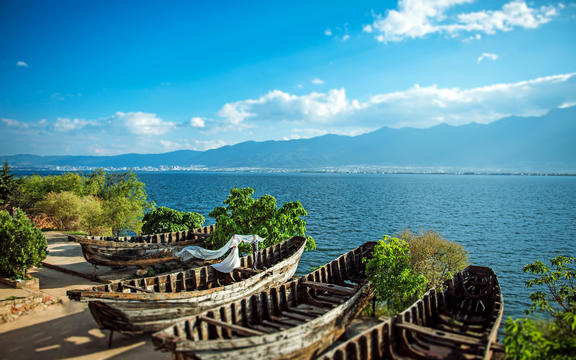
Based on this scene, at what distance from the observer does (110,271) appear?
20.6 metres

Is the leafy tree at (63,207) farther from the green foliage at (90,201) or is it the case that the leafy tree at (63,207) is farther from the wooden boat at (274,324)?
the wooden boat at (274,324)

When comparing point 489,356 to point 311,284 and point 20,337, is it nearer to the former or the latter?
point 311,284

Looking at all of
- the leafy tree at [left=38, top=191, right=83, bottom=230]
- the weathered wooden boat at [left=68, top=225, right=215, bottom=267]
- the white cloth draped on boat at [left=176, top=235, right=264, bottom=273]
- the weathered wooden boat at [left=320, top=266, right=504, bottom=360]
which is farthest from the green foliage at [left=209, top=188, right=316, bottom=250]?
the leafy tree at [left=38, top=191, right=83, bottom=230]

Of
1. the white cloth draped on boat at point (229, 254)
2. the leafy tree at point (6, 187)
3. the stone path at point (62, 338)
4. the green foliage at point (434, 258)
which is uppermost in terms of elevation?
the leafy tree at point (6, 187)

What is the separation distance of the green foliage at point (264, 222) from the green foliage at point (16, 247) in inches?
392

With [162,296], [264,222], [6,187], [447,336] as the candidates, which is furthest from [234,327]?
[6,187]

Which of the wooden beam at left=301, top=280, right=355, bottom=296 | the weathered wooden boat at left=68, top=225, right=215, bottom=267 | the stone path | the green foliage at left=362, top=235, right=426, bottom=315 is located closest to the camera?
the stone path

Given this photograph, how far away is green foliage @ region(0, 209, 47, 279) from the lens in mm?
15992

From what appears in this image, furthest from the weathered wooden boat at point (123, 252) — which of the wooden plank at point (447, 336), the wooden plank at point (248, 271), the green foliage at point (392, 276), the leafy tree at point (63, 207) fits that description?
the leafy tree at point (63, 207)

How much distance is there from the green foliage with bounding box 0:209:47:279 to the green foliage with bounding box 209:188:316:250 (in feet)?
32.6

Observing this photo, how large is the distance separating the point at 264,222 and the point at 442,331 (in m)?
14.3

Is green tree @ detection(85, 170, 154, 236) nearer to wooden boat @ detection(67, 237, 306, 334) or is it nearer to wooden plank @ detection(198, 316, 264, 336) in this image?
wooden boat @ detection(67, 237, 306, 334)

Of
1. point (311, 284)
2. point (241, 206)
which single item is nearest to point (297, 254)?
point (311, 284)

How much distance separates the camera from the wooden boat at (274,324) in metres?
8.38
